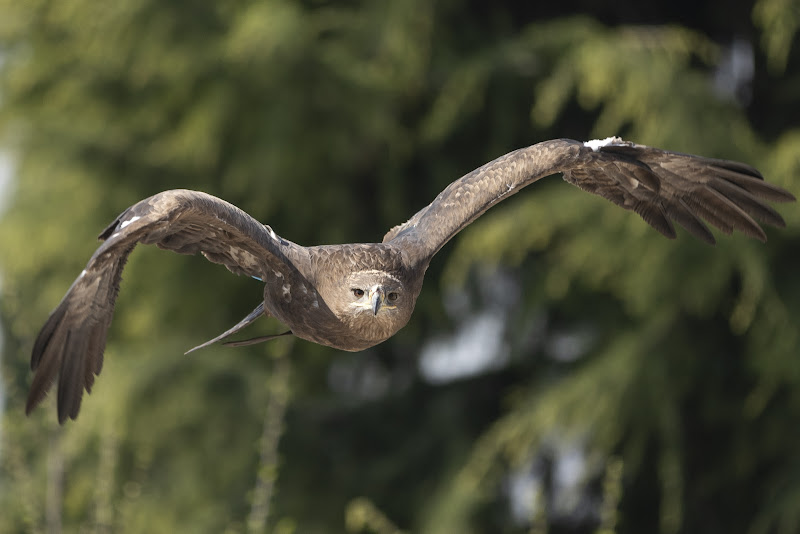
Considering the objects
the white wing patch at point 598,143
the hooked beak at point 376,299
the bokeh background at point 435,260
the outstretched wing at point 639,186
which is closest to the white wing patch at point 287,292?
the hooked beak at point 376,299

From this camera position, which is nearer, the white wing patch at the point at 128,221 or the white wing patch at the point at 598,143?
the white wing patch at the point at 128,221

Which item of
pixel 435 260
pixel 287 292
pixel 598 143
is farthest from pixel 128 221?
pixel 435 260

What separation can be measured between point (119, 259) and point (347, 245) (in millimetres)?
794

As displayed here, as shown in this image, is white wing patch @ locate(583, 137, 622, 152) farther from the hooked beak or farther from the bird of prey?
the hooked beak

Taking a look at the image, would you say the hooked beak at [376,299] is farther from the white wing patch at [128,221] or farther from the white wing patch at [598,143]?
the white wing patch at [598,143]

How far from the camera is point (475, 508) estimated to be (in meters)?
9.38

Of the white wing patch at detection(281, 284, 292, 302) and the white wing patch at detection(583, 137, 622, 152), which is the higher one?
the white wing patch at detection(583, 137, 622, 152)

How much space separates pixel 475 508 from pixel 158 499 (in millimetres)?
2501

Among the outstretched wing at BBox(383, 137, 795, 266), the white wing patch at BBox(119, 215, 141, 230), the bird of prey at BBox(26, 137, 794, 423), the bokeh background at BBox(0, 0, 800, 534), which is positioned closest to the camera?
the white wing patch at BBox(119, 215, 141, 230)

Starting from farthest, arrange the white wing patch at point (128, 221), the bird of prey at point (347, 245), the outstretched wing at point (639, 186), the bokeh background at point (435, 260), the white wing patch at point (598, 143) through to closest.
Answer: the bokeh background at point (435, 260)
the white wing patch at point (598, 143)
the outstretched wing at point (639, 186)
the bird of prey at point (347, 245)
the white wing patch at point (128, 221)

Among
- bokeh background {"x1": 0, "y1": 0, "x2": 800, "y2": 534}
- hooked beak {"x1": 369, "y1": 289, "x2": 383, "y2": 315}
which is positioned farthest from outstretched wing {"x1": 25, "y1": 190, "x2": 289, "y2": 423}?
bokeh background {"x1": 0, "y1": 0, "x2": 800, "y2": 534}

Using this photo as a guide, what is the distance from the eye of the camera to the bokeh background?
843cm

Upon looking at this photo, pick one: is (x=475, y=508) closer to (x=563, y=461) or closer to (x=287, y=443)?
(x=563, y=461)

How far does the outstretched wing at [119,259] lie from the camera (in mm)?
3613
